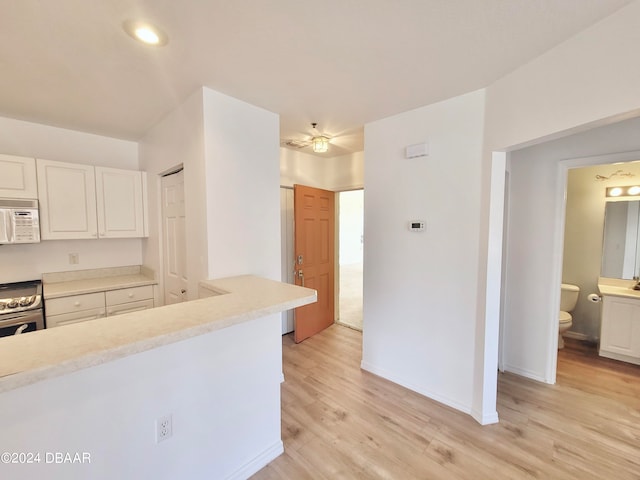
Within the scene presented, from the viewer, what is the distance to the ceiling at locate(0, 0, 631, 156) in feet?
4.04

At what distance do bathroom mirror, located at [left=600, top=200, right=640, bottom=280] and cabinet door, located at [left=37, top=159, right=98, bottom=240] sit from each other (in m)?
5.81

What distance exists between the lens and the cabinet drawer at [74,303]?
2.32 metres

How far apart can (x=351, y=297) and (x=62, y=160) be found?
4896mm

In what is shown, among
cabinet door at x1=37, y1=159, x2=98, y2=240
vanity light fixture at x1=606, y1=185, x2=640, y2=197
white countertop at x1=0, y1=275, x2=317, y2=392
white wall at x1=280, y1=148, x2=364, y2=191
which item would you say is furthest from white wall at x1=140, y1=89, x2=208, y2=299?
vanity light fixture at x1=606, y1=185, x2=640, y2=197

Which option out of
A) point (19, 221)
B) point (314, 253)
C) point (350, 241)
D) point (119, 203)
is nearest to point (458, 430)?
point (314, 253)

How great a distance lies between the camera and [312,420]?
81.0 inches

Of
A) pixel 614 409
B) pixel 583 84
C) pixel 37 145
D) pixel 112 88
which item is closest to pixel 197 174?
pixel 112 88

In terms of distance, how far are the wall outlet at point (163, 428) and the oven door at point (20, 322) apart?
1.71 m

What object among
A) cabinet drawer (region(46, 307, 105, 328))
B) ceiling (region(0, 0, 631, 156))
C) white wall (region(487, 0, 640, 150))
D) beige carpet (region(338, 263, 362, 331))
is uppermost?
ceiling (region(0, 0, 631, 156))

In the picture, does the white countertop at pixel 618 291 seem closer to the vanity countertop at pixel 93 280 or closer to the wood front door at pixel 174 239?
the wood front door at pixel 174 239

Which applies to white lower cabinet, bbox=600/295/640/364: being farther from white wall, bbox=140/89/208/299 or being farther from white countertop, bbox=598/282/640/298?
white wall, bbox=140/89/208/299

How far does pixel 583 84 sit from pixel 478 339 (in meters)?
1.74

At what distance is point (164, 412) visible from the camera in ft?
4.09

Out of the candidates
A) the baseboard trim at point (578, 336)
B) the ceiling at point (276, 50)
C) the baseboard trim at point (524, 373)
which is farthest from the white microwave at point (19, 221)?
the baseboard trim at point (578, 336)
